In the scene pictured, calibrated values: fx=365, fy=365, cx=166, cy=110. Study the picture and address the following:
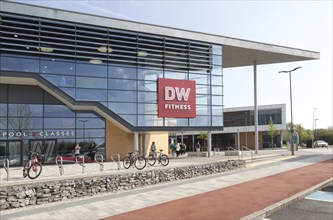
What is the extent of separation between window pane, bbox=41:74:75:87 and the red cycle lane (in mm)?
14889

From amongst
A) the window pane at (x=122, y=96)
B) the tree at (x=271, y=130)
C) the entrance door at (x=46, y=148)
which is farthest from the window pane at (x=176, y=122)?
the tree at (x=271, y=130)

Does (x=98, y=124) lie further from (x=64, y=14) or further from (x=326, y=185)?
(x=326, y=185)

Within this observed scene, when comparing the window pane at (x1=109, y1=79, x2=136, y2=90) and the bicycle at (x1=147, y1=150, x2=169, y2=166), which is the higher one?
the window pane at (x1=109, y1=79, x2=136, y2=90)

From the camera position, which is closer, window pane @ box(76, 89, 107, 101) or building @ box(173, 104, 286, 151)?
window pane @ box(76, 89, 107, 101)

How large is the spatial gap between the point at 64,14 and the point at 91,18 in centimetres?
203

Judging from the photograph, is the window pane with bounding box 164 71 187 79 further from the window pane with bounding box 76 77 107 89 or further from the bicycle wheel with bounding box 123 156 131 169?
the bicycle wheel with bounding box 123 156 131 169

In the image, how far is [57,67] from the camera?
84.9 feet

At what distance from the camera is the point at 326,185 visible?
16.2 meters

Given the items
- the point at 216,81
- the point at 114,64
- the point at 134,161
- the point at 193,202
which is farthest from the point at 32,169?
the point at 216,81

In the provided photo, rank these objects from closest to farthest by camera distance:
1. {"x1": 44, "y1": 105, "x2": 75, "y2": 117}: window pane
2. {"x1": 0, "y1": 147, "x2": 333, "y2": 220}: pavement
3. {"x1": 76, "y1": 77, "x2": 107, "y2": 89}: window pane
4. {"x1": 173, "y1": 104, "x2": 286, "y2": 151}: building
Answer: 1. {"x1": 0, "y1": 147, "x2": 333, "y2": 220}: pavement
2. {"x1": 76, "y1": 77, "x2": 107, "y2": 89}: window pane
3. {"x1": 44, "y1": 105, "x2": 75, "y2": 117}: window pane
4. {"x1": 173, "y1": 104, "x2": 286, "y2": 151}: building

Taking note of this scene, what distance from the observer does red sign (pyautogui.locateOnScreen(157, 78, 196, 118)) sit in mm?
29898

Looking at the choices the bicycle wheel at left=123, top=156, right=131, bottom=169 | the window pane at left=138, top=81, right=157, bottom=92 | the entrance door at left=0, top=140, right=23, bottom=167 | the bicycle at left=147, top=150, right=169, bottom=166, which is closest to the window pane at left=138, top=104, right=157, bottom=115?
the window pane at left=138, top=81, right=157, bottom=92

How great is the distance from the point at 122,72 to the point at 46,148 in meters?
8.03

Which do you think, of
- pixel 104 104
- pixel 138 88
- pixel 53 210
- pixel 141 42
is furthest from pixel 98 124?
pixel 53 210
